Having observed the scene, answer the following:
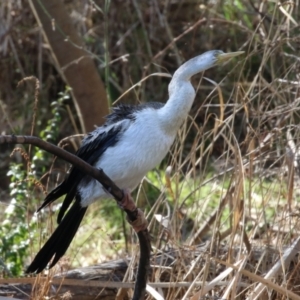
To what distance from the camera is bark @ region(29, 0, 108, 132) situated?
497 cm

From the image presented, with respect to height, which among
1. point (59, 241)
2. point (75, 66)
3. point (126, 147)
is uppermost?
point (126, 147)

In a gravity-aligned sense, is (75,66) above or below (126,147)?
below

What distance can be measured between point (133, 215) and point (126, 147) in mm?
266

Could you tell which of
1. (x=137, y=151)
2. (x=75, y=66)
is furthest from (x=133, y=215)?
(x=75, y=66)

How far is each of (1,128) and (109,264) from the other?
10.0 ft

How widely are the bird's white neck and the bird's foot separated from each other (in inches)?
11.4

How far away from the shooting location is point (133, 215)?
105 inches

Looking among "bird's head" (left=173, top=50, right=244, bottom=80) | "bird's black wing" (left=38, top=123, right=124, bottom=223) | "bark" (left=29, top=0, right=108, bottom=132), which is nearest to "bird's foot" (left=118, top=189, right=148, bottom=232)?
"bird's black wing" (left=38, top=123, right=124, bottom=223)

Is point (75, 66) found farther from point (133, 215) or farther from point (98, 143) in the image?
point (133, 215)

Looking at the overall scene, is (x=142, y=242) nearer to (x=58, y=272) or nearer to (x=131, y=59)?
(x=58, y=272)

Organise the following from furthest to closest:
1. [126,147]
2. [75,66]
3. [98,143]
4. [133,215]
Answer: [75,66]
[98,143]
[126,147]
[133,215]

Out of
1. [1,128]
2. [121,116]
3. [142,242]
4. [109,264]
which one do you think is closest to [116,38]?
[1,128]

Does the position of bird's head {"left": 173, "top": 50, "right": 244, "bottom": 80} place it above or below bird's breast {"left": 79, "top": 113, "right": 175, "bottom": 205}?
above

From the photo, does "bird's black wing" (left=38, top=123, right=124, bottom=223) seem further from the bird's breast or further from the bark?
the bark
